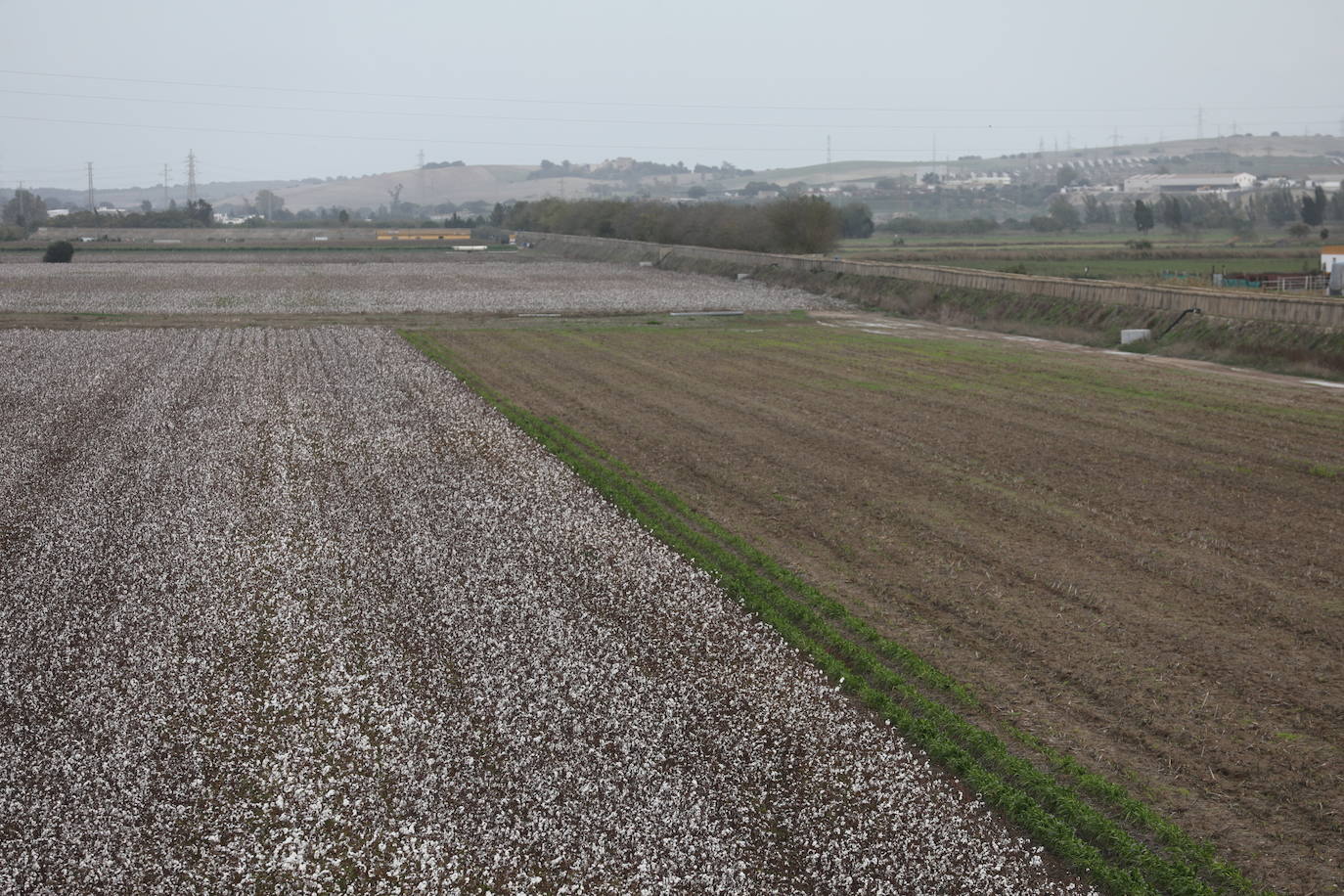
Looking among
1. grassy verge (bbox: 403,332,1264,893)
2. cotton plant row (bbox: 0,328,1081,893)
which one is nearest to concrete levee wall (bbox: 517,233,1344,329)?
cotton plant row (bbox: 0,328,1081,893)

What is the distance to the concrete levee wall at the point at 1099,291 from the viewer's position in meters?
36.7

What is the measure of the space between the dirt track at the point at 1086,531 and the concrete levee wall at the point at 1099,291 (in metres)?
3.93

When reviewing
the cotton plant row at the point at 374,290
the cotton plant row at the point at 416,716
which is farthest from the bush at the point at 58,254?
the cotton plant row at the point at 416,716

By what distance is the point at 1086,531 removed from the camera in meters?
17.8

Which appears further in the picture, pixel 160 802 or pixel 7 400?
pixel 7 400

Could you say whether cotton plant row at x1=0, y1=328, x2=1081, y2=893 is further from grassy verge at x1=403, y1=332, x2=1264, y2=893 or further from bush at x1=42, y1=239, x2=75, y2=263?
bush at x1=42, y1=239, x2=75, y2=263

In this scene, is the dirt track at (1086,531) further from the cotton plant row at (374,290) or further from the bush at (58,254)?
the bush at (58,254)

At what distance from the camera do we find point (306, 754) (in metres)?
10.7

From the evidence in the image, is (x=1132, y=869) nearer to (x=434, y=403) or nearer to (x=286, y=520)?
(x=286, y=520)

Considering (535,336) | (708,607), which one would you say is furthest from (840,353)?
(708,607)

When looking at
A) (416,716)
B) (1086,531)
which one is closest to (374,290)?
(1086,531)

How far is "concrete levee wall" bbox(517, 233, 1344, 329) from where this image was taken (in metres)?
36.7

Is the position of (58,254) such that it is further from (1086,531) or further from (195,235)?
(1086,531)

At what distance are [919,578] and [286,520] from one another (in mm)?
9648
